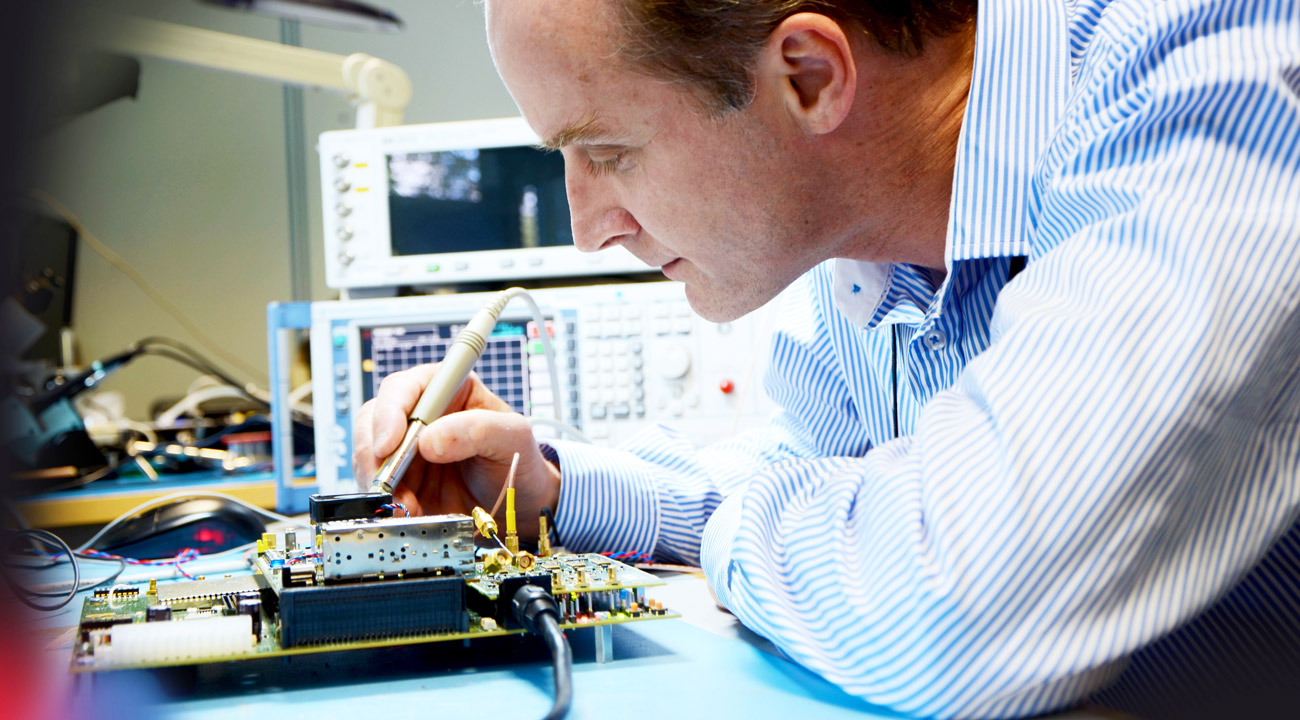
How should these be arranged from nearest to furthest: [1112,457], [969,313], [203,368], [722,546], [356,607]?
1. [1112,457]
2. [356,607]
3. [722,546]
4. [969,313]
5. [203,368]

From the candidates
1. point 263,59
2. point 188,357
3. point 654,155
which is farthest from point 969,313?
point 188,357

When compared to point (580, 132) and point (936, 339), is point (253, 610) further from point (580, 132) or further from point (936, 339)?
point (936, 339)

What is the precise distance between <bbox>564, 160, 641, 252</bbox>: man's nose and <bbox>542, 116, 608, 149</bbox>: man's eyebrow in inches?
1.3

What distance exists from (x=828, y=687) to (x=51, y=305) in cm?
225

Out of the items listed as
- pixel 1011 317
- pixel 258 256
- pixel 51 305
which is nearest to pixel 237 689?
pixel 1011 317

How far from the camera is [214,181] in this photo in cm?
273

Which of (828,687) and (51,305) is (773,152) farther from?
(51,305)

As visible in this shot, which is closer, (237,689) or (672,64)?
(237,689)

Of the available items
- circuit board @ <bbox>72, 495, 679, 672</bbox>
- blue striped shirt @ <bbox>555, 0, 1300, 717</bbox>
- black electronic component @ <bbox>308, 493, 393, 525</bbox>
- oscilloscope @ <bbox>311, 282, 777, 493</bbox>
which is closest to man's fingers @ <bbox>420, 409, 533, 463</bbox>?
black electronic component @ <bbox>308, 493, 393, 525</bbox>

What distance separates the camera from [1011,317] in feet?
1.84

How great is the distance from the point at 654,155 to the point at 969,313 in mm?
302

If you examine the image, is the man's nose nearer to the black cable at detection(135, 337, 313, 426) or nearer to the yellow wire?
the black cable at detection(135, 337, 313, 426)

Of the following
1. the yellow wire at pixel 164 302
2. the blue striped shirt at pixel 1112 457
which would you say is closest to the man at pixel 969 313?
the blue striped shirt at pixel 1112 457

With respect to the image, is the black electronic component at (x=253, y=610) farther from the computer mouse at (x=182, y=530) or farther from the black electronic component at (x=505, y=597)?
the computer mouse at (x=182, y=530)
